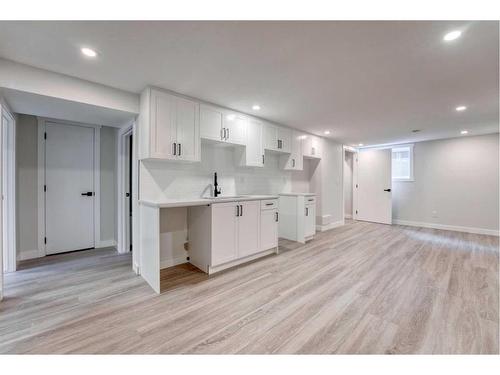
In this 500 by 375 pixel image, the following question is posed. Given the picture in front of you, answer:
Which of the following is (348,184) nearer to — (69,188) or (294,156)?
(294,156)

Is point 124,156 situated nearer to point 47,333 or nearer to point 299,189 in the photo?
point 47,333

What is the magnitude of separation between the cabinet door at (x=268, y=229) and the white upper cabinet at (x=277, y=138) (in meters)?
1.26

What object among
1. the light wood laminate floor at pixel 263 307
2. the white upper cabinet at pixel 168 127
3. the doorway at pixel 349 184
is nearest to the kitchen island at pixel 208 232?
the light wood laminate floor at pixel 263 307

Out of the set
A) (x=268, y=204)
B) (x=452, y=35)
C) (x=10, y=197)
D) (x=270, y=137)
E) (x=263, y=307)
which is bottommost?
(x=263, y=307)

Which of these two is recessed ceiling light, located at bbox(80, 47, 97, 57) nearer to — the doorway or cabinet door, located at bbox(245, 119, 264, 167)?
cabinet door, located at bbox(245, 119, 264, 167)

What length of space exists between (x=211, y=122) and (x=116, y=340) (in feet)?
8.49

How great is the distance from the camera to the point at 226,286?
2457mm

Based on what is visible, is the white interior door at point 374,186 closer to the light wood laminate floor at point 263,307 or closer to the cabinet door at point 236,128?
the light wood laminate floor at point 263,307

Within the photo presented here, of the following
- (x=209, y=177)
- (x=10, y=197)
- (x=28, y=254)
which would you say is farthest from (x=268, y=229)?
(x=28, y=254)

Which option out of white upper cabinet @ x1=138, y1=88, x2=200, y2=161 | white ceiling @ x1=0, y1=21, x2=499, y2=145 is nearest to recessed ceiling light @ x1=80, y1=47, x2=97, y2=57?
white ceiling @ x1=0, y1=21, x2=499, y2=145

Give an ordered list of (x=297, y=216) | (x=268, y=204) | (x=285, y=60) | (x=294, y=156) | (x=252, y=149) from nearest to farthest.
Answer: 1. (x=285, y=60)
2. (x=268, y=204)
3. (x=252, y=149)
4. (x=297, y=216)
5. (x=294, y=156)

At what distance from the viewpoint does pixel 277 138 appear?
4.14 metres

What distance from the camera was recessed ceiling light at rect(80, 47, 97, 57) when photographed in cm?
185

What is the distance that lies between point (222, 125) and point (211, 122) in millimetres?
191
